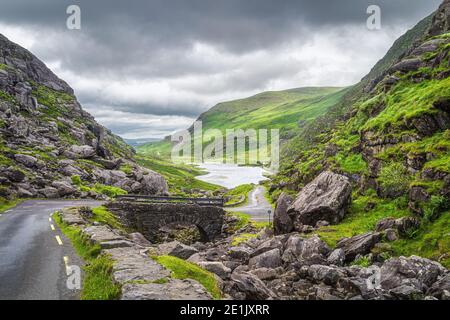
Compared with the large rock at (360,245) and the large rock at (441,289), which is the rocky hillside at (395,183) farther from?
the large rock at (441,289)

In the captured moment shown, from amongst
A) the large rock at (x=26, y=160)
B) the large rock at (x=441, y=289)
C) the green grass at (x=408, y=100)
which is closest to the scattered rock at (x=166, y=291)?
the large rock at (x=441, y=289)

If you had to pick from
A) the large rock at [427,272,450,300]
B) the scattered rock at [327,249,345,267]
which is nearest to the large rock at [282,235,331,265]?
the scattered rock at [327,249,345,267]

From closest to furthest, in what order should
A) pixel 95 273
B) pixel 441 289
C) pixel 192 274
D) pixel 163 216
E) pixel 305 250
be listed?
pixel 192 274 → pixel 95 273 → pixel 441 289 → pixel 305 250 → pixel 163 216

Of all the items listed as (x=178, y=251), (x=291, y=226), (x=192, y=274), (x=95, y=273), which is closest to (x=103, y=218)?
(x=178, y=251)

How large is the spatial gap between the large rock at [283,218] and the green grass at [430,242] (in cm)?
1441

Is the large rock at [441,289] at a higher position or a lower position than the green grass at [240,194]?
higher

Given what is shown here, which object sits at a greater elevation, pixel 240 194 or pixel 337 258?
pixel 337 258

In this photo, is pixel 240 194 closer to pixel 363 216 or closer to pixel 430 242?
pixel 363 216

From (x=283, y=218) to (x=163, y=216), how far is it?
2118 centimetres

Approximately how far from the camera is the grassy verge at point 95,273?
13867 millimetres

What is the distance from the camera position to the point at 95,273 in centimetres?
1672

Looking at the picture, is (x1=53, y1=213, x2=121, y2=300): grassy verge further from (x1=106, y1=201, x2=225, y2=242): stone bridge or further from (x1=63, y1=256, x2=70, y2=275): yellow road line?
(x1=106, y1=201, x2=225, y2=242): stone bridge

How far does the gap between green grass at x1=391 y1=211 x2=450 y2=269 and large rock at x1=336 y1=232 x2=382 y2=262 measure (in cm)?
139
